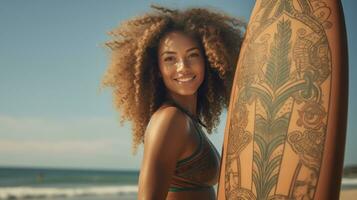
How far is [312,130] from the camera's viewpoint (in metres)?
0.83

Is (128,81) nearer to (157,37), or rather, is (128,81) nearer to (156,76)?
(156,76)

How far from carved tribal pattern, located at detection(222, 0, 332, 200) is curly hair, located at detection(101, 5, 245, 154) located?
140 cm

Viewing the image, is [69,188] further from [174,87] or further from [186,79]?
[186,79]

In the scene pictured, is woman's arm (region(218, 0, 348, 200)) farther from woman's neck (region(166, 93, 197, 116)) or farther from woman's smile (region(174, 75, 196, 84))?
woman's neck (region(166, 93, 197, 116))

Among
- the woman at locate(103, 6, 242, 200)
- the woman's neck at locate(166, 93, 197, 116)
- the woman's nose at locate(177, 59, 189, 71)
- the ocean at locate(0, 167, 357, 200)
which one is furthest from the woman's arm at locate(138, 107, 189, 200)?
the ocean at locate(0, 167, 357, 200)

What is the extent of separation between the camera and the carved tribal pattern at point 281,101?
830mm

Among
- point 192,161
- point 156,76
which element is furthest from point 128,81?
point 192,161

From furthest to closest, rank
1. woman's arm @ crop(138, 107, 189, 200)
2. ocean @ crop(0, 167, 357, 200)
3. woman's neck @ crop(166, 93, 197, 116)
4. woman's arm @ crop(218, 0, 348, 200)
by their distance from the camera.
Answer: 1. ocean @ crop(0, 167, 357, 200)
2. woman's neck @ crop(166, 93, 197, 116)
3. woman's arm @ crop(138, 107, 189, 200)
4. woman's arm @ crop(218, 0, 348, 200)

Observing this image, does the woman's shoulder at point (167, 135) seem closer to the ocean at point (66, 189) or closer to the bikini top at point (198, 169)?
the bikini top at point (198, 169)

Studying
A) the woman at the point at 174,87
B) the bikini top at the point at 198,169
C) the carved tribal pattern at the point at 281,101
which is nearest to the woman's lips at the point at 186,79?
the woman at the point at 174,87

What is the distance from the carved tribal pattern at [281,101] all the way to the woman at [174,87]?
0.74 meters

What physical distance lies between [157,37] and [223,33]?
0.39 m

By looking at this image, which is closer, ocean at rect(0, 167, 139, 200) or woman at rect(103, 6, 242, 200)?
woman at rect(103, 6, 242, 200)

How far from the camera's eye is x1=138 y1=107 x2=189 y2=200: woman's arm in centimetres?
161
